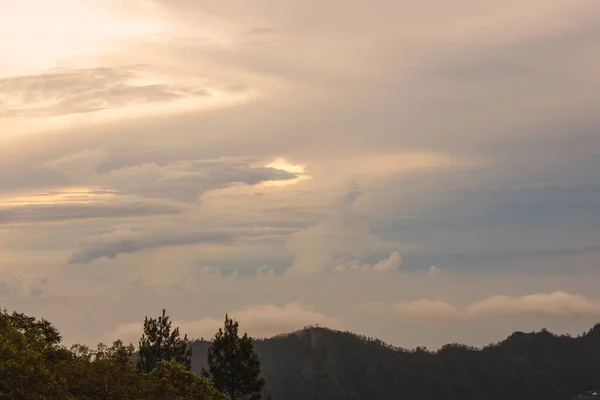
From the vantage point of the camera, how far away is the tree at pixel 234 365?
107188 millimetres

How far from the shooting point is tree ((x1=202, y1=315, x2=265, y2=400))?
4220 inches

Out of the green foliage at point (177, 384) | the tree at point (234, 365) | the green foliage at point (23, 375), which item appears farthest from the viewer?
the tree at point (234, 365)

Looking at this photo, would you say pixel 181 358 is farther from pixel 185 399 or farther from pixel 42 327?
pixel 185 399

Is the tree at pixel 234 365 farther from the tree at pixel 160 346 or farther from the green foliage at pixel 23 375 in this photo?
the green foliage at pixel 23 375

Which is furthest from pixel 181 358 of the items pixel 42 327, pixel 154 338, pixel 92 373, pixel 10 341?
pixel 10 341

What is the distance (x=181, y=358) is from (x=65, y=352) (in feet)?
126

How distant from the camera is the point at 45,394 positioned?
2292 inches

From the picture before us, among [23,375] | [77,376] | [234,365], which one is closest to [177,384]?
[77,376]

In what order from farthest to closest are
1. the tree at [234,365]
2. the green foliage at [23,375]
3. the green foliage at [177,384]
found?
1. the tree at [234,365]
2. the green foliage at [177,384]
3. the green foliage at [23,375]

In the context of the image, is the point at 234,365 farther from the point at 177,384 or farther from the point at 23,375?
the point at 23,375

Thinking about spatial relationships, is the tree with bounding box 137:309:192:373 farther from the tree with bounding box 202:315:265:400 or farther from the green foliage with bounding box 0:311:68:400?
the green foliage with bounding box 0:311:68:400

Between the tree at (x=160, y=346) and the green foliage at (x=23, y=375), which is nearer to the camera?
the green foliage at (x=23, y=375)

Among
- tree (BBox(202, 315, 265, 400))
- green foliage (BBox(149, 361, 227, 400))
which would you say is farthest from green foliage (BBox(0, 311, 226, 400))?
tree (BBox(202, 315, 265, 400))

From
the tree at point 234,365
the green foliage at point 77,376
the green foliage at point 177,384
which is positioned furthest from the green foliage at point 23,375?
the tree at point 234,365
